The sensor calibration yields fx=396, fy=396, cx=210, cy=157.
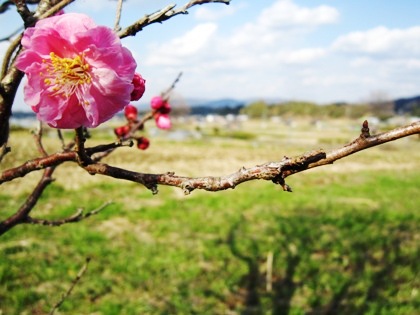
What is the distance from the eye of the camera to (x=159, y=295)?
5492mm

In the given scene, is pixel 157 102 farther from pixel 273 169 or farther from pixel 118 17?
pixel 273 169

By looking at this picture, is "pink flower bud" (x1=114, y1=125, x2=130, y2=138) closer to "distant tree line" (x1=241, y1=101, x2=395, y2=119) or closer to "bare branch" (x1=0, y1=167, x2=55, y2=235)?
Result: "bare branch" (x1=0, y1=167, x2=55, y2=235)

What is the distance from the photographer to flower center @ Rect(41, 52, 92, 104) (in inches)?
35.2

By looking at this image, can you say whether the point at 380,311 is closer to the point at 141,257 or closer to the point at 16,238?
the point at 141,257

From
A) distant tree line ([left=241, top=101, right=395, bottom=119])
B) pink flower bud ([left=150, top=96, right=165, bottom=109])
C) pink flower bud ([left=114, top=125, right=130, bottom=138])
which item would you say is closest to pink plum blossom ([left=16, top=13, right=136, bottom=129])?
pink flower bud ([left=150, top=96, right=165, bottom=109])

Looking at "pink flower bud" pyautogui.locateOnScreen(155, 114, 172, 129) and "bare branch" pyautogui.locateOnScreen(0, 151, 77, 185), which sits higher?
"pink flower bud" pyautogui.locateOnScreen(155, 114, 172, 129)

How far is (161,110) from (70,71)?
127 centimetres

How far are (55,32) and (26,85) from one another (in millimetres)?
134

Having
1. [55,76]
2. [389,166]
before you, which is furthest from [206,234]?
[389,166]

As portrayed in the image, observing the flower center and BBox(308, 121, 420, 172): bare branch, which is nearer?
BBox(308, 121, 420, 172): bare branch

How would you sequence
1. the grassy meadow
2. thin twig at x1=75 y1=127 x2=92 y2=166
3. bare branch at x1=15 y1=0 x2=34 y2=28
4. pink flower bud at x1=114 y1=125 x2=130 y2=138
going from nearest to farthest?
1. thin twig at x1=75 y1=127 x2=92 y2=166
2. bare branch at x1=15 y1=0 x2=34 y2=28
3. pink flower bud at x1=114 y1=125 x2=130 y2=138
4. the grassy meadow

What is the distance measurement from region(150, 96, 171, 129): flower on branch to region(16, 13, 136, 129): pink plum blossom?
121 cm

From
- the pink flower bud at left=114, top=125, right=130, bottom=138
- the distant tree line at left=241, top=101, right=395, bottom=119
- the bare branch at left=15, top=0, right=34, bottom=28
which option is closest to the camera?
the bare branch at left=15, top=0, right=34, bottom=28

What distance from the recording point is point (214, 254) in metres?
6.93
